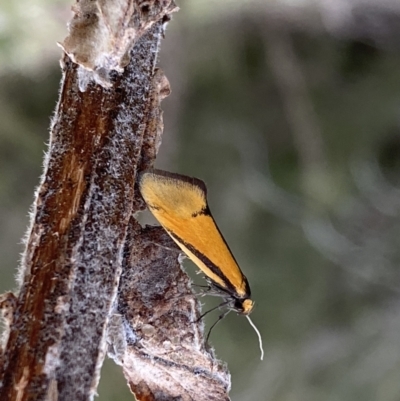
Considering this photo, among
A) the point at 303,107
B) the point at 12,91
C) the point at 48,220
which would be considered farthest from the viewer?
the point at 303,107

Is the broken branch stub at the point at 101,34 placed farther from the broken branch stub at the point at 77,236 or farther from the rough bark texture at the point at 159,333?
the rough bark texture at the point at 159,333

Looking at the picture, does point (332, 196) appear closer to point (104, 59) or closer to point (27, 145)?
point (27, 145)

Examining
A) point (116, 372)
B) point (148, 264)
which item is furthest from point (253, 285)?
point (148, 264)

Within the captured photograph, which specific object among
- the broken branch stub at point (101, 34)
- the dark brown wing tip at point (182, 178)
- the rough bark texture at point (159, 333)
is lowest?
the rough bark texture at point (159, 333)

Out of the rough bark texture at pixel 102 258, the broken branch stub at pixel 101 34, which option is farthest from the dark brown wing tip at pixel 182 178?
the broken branch stub at pixel 101 34

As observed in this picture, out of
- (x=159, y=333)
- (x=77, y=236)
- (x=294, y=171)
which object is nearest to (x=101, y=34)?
(x=77, y=236)

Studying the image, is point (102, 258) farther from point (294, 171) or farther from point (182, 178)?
point (294, 171)
